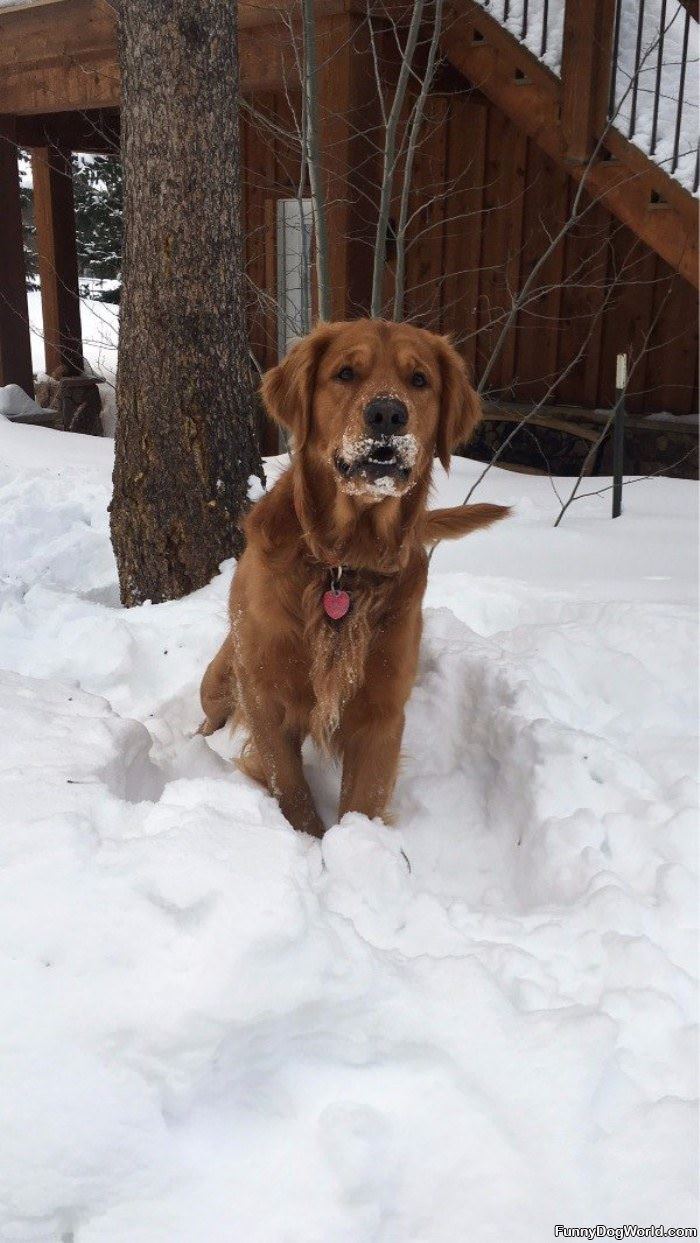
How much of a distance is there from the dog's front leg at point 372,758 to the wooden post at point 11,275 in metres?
7.62

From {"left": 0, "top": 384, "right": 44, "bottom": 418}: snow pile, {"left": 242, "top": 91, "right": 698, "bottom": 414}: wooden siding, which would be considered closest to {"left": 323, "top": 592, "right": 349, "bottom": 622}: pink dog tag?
{"left": 242, "top": 91, "right": 698, "bottom": 414}: wooden siding

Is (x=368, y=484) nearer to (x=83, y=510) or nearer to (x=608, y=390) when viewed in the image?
(x=83, y=510)

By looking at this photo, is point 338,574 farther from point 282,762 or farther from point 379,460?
point 282,762

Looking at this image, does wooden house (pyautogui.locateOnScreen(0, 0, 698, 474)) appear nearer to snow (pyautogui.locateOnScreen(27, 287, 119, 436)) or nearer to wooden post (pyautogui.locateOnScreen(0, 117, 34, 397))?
wooden post (pyautogui.locateOnScreen(0, 117, 34, 397))

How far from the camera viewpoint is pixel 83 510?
5109mm

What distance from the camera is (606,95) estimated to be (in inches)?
211

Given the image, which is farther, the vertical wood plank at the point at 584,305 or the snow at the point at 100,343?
the snow at the point at 100,343

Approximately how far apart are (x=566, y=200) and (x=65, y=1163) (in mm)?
7614

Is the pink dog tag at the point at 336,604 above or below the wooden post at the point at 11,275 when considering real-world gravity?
below

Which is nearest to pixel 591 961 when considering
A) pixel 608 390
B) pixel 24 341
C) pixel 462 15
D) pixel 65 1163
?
pixel 65 1163

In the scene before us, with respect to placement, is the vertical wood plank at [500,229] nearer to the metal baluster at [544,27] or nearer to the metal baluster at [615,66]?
the metal baluster at [544,27]

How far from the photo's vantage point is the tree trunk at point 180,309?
3402mm

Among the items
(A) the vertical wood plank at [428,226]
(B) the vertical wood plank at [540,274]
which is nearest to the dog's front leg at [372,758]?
(B) the vertical wood plank at [540,274]

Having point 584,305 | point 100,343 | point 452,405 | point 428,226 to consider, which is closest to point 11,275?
point 100,343
